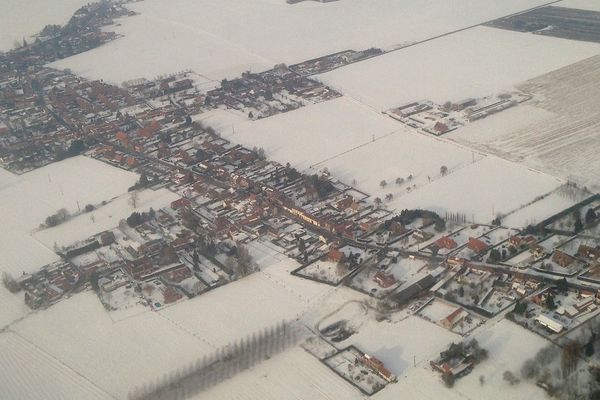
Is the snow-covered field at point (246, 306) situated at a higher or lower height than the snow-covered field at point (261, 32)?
lower

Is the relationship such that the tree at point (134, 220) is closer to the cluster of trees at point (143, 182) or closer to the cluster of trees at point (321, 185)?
the cluster of trees at point (143, 182)

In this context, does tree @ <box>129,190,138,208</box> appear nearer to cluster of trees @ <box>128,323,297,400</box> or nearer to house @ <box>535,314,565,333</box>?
cluster of trees @ <box>128,323,297,400</box>

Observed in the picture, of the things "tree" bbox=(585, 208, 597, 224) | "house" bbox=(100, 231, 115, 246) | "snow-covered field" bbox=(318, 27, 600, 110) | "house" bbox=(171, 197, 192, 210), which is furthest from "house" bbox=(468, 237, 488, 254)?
"snow-covered field" bbox=(318, 27, 600, 110)

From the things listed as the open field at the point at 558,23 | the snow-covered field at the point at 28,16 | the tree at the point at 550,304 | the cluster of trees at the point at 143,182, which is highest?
the snow-covered field at the point at 28,16

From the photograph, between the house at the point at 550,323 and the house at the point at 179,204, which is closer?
the house at the point at 550,323

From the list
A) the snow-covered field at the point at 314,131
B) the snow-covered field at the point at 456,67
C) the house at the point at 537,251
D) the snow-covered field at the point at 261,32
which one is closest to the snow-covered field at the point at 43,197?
the snow-covered field at the point at 314,131

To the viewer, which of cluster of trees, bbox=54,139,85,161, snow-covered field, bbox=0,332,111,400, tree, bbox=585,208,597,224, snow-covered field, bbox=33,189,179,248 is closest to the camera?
snow-covered field, bbox=0,332,111,400

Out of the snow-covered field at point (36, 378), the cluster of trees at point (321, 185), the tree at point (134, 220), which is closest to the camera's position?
the snow-covered field at point (36, 378)

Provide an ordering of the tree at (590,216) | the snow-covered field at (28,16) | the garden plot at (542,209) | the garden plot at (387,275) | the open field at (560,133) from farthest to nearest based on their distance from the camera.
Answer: the snow-covered field at (28,16), the open field at (560,133), the garden plot at (542,209), the tree at (590,216), the garden plot at (387,275)
